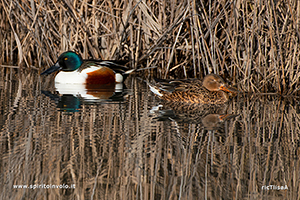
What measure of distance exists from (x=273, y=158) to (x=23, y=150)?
194 cm

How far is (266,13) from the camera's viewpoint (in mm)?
5516

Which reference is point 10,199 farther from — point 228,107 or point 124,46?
point 124,46

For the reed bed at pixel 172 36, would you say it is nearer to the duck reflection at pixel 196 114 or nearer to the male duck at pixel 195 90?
the male duck at pixel 195 90

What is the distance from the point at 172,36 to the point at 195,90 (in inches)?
74.1

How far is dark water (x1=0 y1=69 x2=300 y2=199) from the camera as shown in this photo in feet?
9.28

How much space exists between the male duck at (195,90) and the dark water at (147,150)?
0.23 metres

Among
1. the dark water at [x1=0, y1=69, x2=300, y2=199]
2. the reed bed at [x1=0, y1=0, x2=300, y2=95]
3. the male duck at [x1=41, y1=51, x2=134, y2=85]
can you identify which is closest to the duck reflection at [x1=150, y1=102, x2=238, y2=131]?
the dark water at [x1=0, y1=69, x2=300, y2=199]

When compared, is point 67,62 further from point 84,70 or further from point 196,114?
point 196,114

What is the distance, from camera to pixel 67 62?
7.11 m

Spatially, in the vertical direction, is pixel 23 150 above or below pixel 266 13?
below

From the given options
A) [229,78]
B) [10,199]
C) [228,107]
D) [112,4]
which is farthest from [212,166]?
[112,4]

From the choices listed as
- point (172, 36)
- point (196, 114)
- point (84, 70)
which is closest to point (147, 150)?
point (196, 114)

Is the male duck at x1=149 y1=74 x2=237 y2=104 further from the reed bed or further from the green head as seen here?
the green head

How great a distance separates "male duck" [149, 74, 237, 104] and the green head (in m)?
1.91
